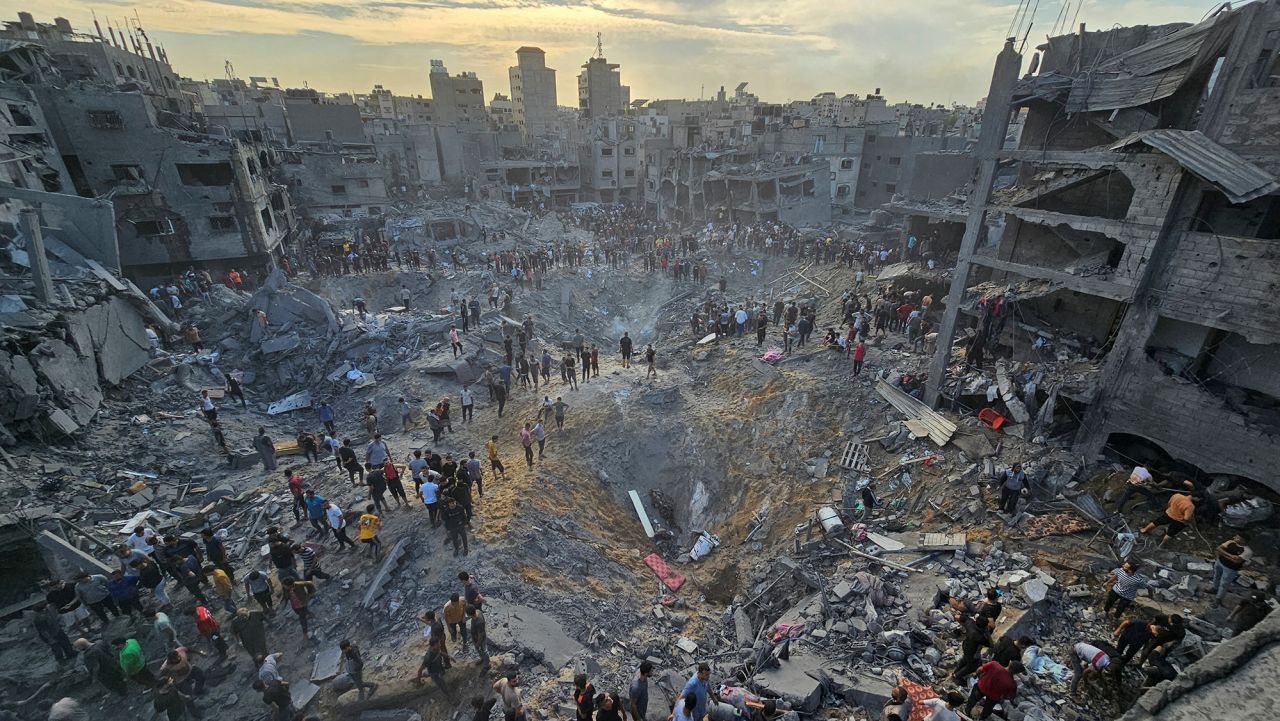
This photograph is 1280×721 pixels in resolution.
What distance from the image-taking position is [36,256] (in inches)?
599

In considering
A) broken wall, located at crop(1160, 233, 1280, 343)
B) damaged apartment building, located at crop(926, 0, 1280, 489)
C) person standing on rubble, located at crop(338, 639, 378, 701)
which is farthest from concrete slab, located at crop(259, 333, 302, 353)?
broken wall, located at crop(1160, 233, 1280, 343)

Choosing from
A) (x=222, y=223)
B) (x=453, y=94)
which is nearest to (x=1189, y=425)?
(x=222, y=223)

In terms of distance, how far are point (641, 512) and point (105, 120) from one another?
30.4 m

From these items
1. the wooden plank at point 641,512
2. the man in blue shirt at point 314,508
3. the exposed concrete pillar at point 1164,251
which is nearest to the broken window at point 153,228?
the man in blue shirt at point 314,508

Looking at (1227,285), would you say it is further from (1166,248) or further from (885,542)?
(885,542)

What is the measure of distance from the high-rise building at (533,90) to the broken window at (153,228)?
225 feet

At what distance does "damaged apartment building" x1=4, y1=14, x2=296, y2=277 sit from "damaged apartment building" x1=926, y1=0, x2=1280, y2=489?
107 ft

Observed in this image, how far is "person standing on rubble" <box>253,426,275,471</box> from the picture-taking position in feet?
45.8

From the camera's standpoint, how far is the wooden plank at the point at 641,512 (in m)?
14.5

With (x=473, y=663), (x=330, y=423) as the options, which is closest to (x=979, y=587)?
(x=473, y=663)

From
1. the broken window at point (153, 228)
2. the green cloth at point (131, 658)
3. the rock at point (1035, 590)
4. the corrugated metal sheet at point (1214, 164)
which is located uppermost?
the corrugated metal sheet at point (1214, 164)

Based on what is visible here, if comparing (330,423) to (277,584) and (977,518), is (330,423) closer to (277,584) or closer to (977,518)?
(277,584)

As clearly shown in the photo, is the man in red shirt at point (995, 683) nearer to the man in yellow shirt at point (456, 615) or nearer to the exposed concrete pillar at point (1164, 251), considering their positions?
the man in yellow shirt at point (456, 615)

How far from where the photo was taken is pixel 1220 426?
10.4 metres
